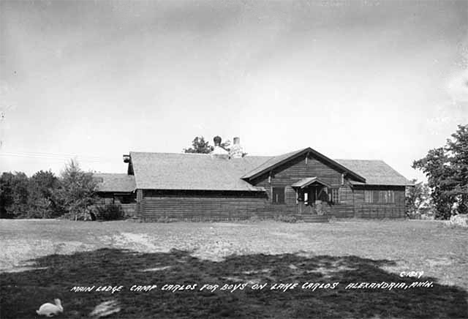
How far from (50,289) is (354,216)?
30407mm

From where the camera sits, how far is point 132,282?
9.73 metres

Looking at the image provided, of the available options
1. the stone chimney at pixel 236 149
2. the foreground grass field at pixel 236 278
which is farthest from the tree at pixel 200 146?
the foreground grass field at pixel 236 278

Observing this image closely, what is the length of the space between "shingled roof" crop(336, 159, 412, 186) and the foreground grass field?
19.9 meters

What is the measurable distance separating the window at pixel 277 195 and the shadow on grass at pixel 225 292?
69.1 ft

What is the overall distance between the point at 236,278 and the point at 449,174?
35333mm

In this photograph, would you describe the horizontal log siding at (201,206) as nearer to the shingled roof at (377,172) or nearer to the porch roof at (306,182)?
the porch roof at (306,182)

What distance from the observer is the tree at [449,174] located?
3681 centimetres

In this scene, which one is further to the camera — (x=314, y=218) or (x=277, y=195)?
(x=277, y=195)

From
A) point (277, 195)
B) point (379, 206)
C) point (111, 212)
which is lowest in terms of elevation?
point (111, 212)

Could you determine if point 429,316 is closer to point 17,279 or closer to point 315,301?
point 315,301

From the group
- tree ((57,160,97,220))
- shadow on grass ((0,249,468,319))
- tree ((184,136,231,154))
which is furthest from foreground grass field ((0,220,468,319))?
tree ((184,136,231,154))

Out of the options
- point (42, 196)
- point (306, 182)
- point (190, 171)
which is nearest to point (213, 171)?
point (190, 171)

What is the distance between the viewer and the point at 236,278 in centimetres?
1040

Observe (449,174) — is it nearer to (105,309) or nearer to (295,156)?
(295,156)
